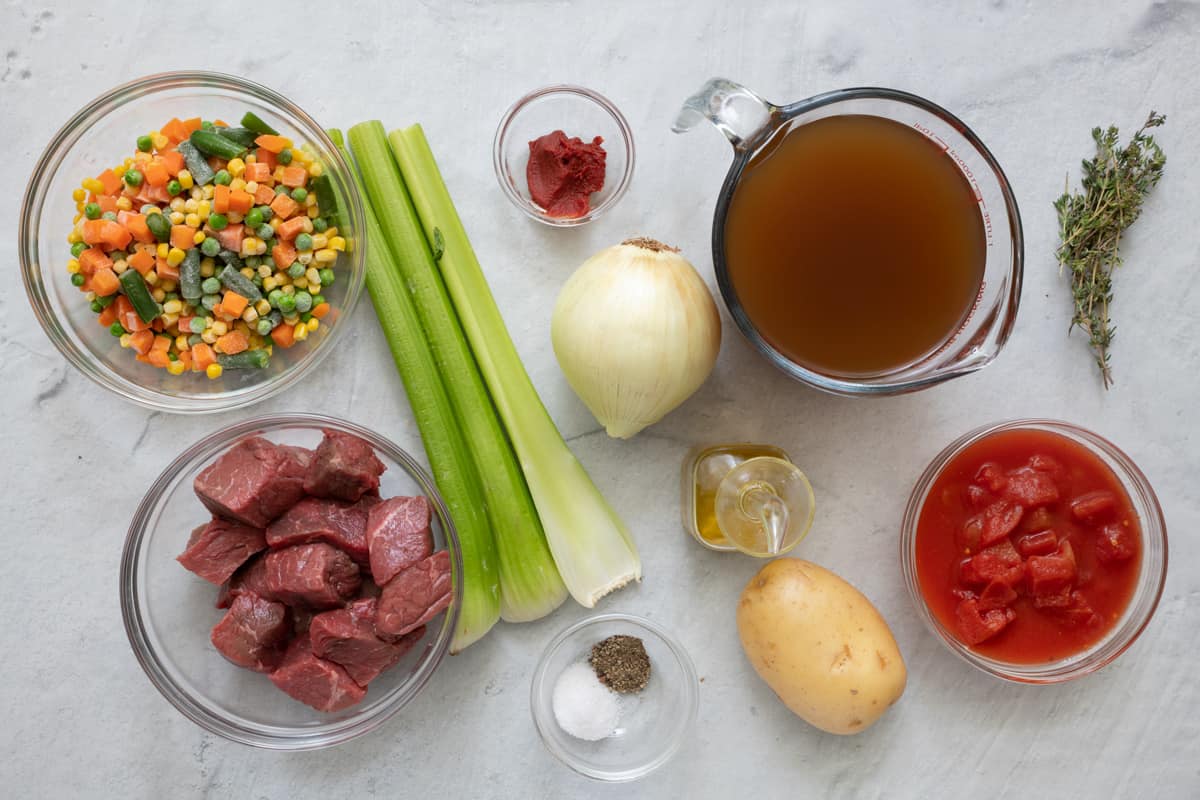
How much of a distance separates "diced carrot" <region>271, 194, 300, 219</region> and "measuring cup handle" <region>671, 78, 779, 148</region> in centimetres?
92

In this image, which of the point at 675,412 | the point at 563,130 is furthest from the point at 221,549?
the point at 563,130

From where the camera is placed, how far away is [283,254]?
73.0 inches

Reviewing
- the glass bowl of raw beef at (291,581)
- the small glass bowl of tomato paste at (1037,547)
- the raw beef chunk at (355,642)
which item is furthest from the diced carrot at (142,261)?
the small glass bowl of tomato paste at (1037,547)

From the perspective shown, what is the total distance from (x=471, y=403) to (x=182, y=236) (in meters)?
0.73

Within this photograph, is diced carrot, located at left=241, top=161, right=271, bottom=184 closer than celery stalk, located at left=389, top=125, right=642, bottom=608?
Yes

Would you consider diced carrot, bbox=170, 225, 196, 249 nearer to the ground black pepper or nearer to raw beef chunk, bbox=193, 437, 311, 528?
raw beef chunk, bbox=193, 437, 311, 528

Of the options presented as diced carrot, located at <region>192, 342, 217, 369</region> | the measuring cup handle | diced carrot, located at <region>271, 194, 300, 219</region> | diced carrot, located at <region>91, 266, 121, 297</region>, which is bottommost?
diced carrot, located at <region>192, 342, 217, 369</region>

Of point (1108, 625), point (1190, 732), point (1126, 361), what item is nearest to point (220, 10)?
point (1126, 361)

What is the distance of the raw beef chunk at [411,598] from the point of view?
169 centimetres

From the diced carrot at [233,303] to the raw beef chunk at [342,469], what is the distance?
35 centimetres

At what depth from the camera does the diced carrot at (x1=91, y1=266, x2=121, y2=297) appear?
177cm

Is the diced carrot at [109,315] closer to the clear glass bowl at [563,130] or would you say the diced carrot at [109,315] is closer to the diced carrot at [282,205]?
the diced carrot at [282,205]

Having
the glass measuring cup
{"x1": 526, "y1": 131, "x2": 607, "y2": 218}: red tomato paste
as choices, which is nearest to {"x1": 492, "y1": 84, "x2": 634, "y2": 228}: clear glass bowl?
{"x1": 526, "y1": 131, "x2": 607, "y2": 218}: red tomato paste

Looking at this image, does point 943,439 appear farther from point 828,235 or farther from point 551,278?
point 551,278
